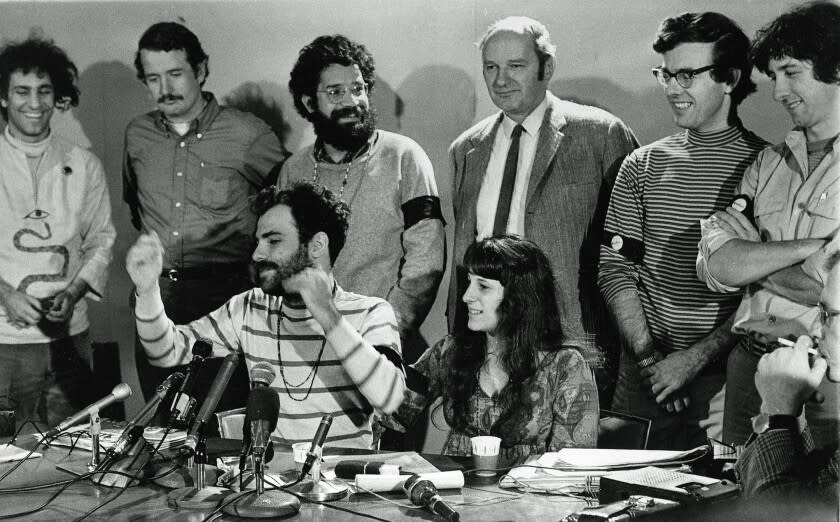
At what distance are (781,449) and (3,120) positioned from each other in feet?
11.0

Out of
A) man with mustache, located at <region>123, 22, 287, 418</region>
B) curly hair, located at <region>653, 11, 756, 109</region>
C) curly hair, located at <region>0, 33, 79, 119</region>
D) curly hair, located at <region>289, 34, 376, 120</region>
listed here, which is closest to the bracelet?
curly hair, located at <region>653, 11, 756, 109</region>

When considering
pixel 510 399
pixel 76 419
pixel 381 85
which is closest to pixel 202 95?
pixel 381 85

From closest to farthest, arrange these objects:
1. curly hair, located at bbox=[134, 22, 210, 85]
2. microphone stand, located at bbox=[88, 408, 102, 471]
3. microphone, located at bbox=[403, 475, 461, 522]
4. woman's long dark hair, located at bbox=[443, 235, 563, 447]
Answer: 1. microphone, located at bbox=[403, 475, 461, 522]
2. microphone stand, located at bbox=[88, 408, 102, 471]
3. woman's long dark hair, located at bbox=[443, 235, 563, 447]
4. curly hair, located at bbox=[134, 22, 210, 85]

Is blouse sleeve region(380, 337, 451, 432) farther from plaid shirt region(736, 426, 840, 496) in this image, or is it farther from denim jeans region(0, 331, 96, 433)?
denim jeans region(0, 331, 96, 433)

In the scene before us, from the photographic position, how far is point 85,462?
2.81 metres

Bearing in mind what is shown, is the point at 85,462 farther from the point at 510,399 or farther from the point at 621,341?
the point at 621,341

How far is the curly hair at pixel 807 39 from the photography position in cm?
326

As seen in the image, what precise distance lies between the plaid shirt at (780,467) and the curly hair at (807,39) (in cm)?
149

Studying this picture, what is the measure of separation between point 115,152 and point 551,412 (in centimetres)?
223

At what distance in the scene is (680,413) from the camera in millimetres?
3506

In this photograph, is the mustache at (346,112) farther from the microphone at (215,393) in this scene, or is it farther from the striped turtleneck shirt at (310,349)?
the microphone at (215,393)

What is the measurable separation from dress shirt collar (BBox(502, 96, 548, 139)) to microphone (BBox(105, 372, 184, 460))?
5.82ft

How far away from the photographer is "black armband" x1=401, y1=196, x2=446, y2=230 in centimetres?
385

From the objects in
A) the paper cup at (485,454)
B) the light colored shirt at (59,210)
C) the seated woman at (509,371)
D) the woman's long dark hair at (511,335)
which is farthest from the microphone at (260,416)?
the light colored shirt at (59,210)
